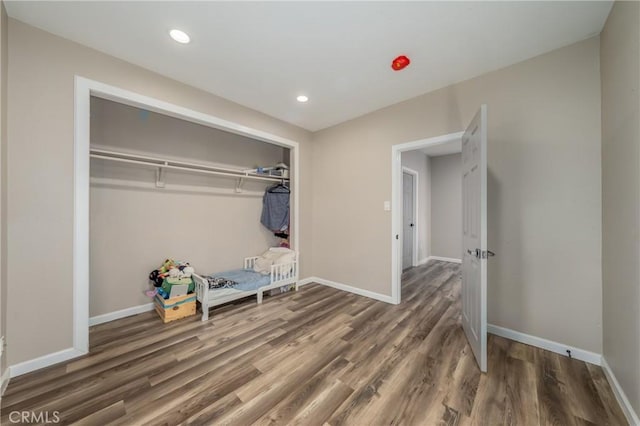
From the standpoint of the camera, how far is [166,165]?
2.63m

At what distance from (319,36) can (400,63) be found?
81 cm

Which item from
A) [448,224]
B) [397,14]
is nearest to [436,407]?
[397,14]

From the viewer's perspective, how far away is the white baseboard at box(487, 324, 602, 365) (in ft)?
6.08

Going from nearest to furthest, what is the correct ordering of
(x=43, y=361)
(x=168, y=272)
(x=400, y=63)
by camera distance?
(x=43, y=361), (x=400, y=63), (x=168, y=272)

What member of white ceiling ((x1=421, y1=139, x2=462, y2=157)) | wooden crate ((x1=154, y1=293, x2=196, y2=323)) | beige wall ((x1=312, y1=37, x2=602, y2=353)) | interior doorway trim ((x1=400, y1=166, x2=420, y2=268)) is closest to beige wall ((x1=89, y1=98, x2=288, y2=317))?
wooden crate ((x1=154, y1=293, x2=196, y2=323))

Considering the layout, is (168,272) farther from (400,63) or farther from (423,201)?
(423,201)

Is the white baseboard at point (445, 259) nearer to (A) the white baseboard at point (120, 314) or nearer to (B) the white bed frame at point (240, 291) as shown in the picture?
(B) the white bed frame at point (240, 291)

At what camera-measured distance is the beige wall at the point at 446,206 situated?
545cm

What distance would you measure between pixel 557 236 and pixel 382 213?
5.57 feet

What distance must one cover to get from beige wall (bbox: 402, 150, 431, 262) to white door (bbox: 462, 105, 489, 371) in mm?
3008

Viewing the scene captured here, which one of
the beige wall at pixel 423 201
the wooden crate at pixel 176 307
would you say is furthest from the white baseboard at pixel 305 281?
the beige wall at pixel 423 201

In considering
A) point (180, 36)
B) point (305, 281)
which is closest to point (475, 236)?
point (305, 281)

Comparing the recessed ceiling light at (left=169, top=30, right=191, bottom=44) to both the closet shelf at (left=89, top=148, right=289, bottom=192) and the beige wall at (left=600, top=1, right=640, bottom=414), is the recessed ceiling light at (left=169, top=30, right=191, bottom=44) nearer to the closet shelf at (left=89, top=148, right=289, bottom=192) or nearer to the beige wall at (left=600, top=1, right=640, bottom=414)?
the closet shelf at (left=89, top=148, right=289, bottom=192)

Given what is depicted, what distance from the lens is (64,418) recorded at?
134 cm
